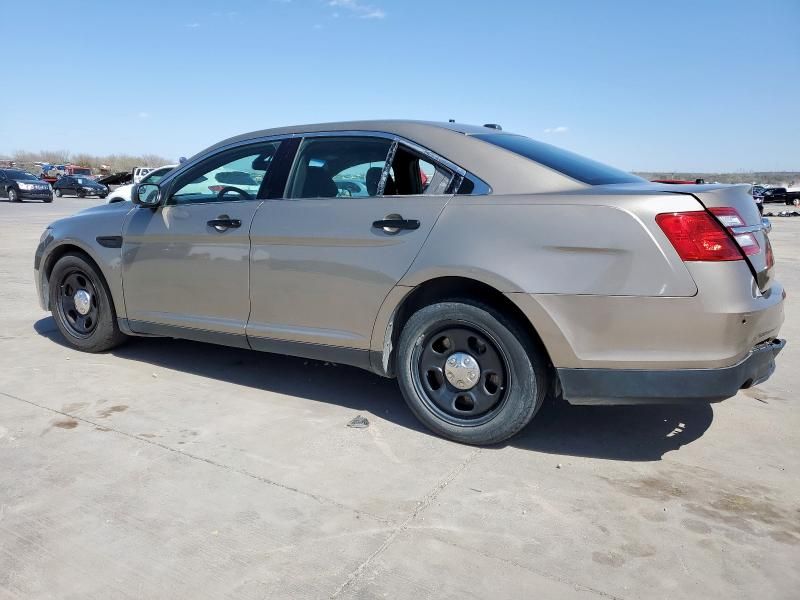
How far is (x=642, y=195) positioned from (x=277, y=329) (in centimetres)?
220

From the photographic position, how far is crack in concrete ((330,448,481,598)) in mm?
2402

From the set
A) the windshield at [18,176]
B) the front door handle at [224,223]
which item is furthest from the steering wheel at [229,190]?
the windshield at [18,176]

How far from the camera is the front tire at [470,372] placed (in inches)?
131

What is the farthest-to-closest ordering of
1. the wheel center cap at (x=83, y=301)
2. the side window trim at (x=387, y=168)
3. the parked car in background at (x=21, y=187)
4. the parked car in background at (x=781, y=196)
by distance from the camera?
1. the parked car in background at (x=781, y=196)
2. the parked car in background at (x=21, y=187)
3. the wheel center cap at (x=83, y=301)
4. the side window trim at (x=387, y=168)

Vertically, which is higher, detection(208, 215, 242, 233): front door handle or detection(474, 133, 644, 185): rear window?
detection(474, 133, 644, 185): rear window

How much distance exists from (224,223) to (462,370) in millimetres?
1806

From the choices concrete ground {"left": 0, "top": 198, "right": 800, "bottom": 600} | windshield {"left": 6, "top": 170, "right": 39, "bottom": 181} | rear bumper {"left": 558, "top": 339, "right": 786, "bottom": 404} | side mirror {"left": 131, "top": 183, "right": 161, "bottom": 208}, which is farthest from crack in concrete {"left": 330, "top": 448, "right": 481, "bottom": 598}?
windshield {"left": 6, "top": 170, "right": 39, "bottom": 181}

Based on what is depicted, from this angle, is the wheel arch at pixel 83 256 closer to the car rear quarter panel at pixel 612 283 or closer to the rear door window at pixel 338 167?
the rear door window at pixel 338 167

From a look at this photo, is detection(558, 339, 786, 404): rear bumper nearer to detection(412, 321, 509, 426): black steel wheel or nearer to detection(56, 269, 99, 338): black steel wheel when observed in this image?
detection(412, 321, 509, 426): black steel wheel

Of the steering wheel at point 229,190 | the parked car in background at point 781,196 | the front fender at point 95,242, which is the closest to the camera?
the steering wheel at point 229,190

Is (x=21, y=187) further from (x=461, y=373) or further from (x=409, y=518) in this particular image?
(x=409, y=518)

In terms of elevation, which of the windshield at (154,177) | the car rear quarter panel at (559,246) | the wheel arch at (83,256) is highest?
the windshield at (154,177)

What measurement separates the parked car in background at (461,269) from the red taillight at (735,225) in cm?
1

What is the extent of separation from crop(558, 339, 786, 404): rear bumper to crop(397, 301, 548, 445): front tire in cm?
22
